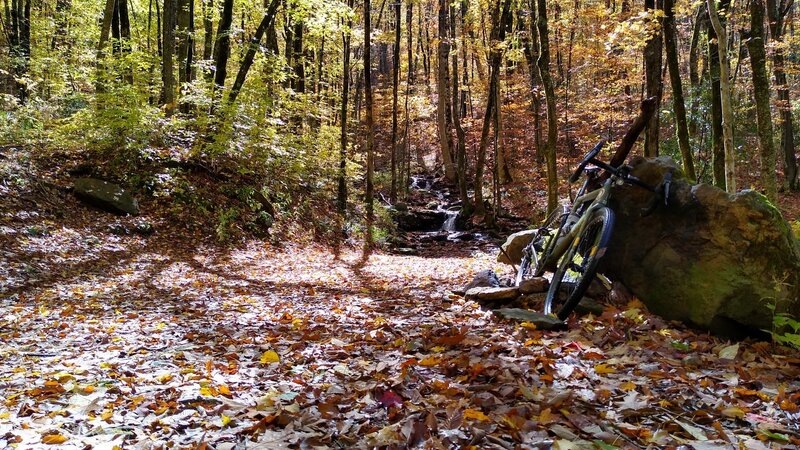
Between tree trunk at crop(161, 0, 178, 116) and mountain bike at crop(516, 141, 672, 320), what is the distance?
10913 mm

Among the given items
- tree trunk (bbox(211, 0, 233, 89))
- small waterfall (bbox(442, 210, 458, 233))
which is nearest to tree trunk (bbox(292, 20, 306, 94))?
tree trunk (bbox(211, 0, 233, 89))

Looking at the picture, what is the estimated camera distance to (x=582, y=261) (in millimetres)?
4535

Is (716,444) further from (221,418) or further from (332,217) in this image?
(332,217)

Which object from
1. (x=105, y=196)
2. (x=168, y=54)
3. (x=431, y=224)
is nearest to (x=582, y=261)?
(x=105, y=196)

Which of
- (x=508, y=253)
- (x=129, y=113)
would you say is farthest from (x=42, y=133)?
(x=508, y=253)

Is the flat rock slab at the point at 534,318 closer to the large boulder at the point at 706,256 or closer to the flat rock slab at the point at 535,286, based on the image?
the flat rock slab at the point at 535,286

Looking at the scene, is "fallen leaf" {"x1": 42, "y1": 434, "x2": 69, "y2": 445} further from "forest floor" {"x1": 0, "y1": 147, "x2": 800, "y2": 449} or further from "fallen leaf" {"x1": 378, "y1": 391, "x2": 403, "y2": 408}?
"fallen leaf" {"x1": 378, "y1": 391, "x2": 403, "y2": 408}

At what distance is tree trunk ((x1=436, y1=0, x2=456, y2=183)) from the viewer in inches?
814

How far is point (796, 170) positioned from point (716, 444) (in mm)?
24020

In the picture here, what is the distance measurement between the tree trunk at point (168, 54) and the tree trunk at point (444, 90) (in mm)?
9028

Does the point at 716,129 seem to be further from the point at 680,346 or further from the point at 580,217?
the point at 680,346

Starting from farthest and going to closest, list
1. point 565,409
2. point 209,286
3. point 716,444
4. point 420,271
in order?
point 420,271, point 209,286, point 565,409, point 716,444

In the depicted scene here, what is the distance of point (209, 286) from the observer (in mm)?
7445

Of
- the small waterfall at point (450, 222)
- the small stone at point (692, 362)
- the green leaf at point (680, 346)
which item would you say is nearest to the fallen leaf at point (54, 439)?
the small stone at point (692, 362)
